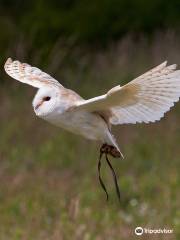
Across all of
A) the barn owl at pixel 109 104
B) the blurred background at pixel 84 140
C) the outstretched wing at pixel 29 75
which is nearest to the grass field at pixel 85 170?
the blurred background at pixel 84 140

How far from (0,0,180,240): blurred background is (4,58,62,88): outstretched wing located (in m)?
0.71

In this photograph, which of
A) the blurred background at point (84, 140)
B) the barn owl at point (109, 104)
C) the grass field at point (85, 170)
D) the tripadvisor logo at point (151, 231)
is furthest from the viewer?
the blurred background at point (84, 140)

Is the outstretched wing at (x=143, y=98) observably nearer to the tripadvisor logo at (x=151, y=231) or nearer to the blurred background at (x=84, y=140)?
the blurred background at (x=84, y=140)

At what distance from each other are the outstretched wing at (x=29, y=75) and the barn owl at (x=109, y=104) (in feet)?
0.42

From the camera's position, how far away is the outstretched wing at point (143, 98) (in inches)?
149

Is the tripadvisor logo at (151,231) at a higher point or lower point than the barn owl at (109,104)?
lower

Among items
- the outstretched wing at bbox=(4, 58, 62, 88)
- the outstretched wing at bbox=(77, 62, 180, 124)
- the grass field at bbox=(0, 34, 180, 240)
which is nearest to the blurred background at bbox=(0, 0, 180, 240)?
the grass field at bbox=(0, 34, 180, 240)

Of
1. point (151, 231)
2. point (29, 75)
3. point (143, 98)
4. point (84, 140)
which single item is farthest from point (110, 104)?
point (84, 140)

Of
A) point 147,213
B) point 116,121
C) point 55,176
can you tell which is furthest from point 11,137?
point 116,121

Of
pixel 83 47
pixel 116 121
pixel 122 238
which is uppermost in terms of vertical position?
pixel 116 121

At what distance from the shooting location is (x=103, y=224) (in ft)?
20.4

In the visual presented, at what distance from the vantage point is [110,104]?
3.90 metres

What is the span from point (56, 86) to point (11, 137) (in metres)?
5.11

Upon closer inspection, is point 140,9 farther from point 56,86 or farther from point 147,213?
point 56,86
